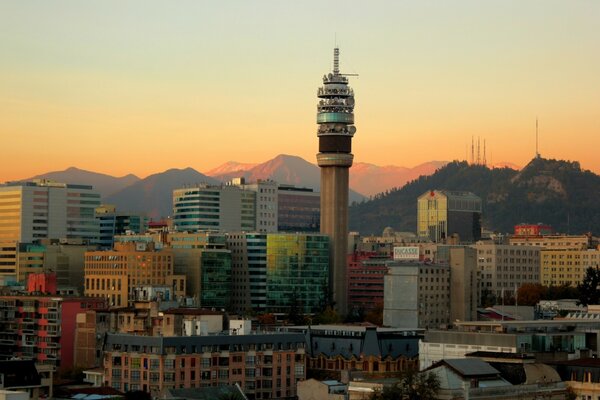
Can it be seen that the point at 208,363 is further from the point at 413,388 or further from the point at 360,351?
the point at 413,388

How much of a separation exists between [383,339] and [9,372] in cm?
4436

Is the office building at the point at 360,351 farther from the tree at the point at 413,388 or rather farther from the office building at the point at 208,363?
the tree at the point at 413,388

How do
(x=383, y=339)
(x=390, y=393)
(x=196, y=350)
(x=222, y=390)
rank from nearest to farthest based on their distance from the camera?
(x=390, y=393) < (x=222, y=390) < (x=196, y=350) < (x=383, y=339)

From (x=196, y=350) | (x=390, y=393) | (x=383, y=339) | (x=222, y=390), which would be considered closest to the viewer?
(x=390, y=393)

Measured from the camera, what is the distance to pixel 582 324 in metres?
160

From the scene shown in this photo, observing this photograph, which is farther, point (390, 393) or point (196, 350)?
point (196, 350)

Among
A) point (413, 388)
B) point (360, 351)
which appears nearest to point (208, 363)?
point (360, 351)

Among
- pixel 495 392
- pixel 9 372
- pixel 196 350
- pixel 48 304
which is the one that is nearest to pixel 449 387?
pixel 495 392

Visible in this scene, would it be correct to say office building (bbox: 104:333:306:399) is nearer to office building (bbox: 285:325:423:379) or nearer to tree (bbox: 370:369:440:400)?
office building (bbox: 285:325:423:379)

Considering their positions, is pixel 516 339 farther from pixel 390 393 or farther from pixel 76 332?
pixel 76 332

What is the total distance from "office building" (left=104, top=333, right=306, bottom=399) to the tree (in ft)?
104

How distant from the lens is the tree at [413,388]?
118000 millimetres

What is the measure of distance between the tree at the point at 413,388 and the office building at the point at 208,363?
31.6 meters

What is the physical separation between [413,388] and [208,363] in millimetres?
37388
